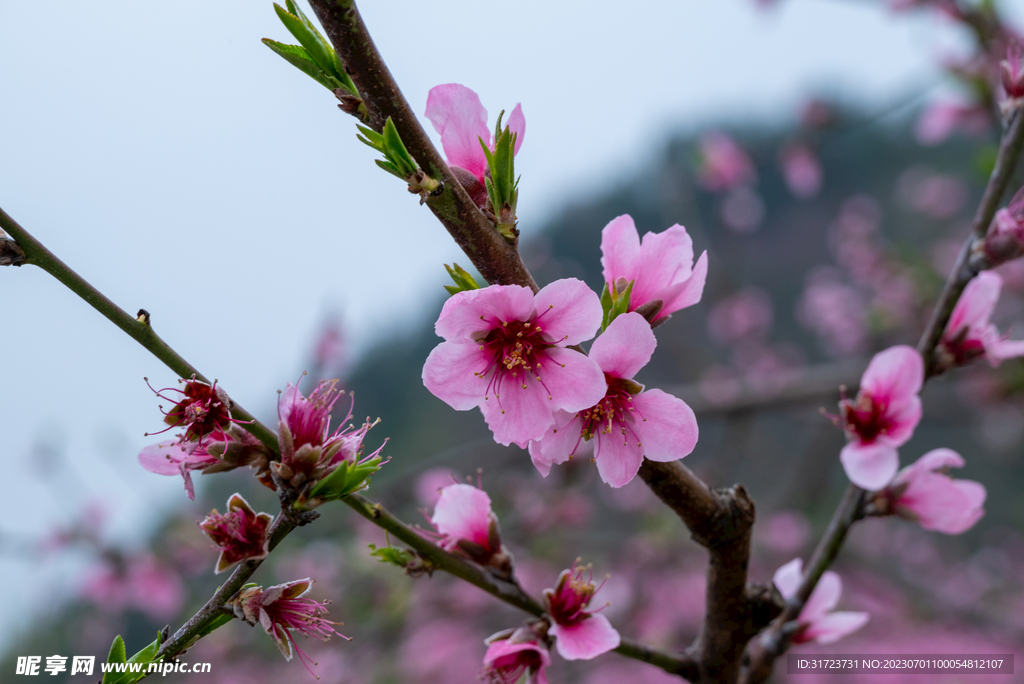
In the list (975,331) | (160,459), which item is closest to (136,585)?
(160,459)

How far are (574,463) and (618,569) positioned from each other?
5.21ft

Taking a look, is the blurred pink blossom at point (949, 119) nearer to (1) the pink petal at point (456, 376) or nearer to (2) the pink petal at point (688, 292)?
(2) the pink petal at point (688, 292)

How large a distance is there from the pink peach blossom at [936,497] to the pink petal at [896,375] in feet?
0.39

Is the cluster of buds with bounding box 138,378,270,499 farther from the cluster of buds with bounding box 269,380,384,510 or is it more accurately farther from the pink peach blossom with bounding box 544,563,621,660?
the pink peach blossom with bounding box 544,563,621,660

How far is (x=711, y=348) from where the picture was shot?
8367mm

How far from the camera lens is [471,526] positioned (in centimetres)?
92

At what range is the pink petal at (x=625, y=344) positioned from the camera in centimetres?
72

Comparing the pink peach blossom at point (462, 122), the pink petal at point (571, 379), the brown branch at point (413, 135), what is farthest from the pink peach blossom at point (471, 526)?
the pink peach blossom at point (462, 122)

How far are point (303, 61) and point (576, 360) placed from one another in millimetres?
474

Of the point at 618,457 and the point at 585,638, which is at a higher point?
the point at 618,457

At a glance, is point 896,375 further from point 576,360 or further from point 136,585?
point 136,585

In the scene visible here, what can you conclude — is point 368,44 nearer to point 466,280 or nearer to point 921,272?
point 466,280

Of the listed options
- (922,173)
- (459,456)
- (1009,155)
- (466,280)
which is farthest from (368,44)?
(922,173)

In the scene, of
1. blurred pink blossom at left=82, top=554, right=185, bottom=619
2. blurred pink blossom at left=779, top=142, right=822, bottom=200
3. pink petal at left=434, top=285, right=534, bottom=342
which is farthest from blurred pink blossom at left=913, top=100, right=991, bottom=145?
blurred pink blossom at left=82, top=554, right=185, bottom=619
